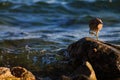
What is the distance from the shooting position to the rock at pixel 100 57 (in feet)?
21.6

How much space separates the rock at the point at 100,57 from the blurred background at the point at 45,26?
3.43 feet

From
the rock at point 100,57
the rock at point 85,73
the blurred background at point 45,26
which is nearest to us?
the rock at point 85,73

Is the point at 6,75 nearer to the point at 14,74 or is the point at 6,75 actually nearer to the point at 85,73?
the point at 14,74

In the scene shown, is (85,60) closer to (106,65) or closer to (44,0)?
(106,65)

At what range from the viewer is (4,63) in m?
7.97

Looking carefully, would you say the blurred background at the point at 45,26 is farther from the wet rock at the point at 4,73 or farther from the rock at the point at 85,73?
the rock at the point at 85,73

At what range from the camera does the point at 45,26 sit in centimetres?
1229

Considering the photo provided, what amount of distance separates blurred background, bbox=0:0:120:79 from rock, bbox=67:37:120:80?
1046 mm

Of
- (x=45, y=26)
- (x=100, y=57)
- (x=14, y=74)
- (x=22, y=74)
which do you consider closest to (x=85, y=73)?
(x=100, y=57)

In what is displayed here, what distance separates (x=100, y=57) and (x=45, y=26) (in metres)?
5.68

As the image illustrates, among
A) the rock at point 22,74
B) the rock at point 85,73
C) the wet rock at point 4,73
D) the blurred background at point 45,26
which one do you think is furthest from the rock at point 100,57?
the wet rock at point 4,73

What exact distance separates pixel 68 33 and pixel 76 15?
3.06 m

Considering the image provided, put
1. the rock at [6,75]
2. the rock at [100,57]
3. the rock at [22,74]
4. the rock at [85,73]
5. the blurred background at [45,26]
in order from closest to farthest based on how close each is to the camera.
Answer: the rock at [85,73] → the rock at [6,75] → the rock at [22,74] → the rock at [100,57] → the blurred background at [45,26]

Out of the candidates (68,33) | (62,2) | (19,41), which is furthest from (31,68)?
(62,2)
